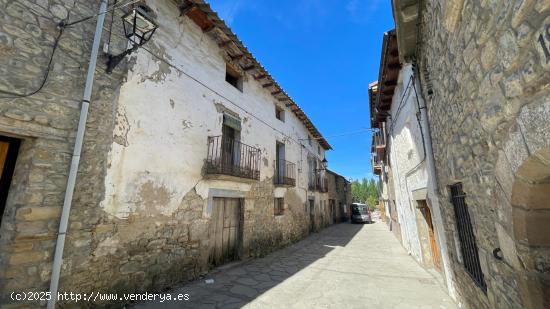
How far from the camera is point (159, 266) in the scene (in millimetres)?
4371

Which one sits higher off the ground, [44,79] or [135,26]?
[135,26]

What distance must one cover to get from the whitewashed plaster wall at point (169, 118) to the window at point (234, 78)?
15.6 inches

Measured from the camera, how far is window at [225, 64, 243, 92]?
24.4ft

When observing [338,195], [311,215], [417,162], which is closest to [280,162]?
[311,215]

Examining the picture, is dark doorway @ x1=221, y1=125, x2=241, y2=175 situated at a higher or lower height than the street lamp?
lower

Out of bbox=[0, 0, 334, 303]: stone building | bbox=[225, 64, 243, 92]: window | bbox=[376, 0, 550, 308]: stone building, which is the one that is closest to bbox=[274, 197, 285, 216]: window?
bbox=[0, 0, 334, 303]: stone building

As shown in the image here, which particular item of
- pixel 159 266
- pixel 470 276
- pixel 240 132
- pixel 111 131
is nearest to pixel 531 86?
pixel 470 276

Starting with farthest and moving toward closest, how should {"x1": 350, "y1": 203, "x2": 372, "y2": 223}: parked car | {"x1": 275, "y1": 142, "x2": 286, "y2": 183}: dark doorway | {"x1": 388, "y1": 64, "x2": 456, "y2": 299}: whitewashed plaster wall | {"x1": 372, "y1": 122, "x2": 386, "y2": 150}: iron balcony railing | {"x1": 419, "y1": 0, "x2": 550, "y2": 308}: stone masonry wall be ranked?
{"x1": 350, "y1": 203, "x2": 372, "y2": 223}: parked car, {"x1": 372, "y1": 122, "x2": 386, "y2": 150}: iron balcony railing, {"x1": 275, "y1": 142, "x2": 286, "y2": 183}: dark doorway, {"x1": 388, "y1": 64, "x2": 456, "y2": 299}: whitewashed plaster wall, {"x1": 419, "y1": 0, "x2": 550, "y2": 308}: stone masonry wall

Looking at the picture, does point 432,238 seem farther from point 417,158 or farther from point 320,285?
point 320,285

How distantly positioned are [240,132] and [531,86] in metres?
6.42

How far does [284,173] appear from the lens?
9875 millimetres

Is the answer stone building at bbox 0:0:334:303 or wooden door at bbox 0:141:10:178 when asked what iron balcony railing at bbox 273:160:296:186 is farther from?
wooden door at bbox 0:141:10:178

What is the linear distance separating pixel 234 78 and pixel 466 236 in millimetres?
6952

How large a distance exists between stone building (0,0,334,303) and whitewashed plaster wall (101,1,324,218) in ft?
0.07
